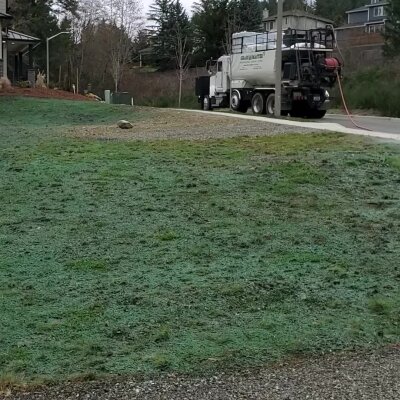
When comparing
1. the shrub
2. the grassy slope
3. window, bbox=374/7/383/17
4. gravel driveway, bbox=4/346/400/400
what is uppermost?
window, bbox=374/7/383/17

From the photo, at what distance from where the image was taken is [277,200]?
8.23 metres

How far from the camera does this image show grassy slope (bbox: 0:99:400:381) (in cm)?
440

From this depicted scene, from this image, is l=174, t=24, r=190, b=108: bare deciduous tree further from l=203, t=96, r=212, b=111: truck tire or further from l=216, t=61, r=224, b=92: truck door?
l=216, t=61, r=224, b=92: truck door

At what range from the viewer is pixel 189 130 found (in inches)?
691

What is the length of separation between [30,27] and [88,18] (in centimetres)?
1712

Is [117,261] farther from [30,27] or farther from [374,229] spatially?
[30,27]

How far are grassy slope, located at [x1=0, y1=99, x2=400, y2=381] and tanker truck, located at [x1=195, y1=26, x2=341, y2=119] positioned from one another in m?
16.0

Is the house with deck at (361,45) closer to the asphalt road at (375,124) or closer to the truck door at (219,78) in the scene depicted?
the truck door at (219,78)

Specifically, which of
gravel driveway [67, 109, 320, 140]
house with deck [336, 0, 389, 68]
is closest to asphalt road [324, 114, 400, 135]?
gravel driveway [67, 109, 320, 140]

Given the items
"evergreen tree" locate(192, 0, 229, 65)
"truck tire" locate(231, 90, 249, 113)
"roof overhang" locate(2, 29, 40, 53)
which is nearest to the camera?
"truck tire" locate(231, 90, 249, 113)

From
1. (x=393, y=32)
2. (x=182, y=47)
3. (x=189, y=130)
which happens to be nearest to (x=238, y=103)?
(x=189, y=130)

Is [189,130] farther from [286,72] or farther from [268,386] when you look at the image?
[268,386]

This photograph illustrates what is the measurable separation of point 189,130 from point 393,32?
39471 millimetres

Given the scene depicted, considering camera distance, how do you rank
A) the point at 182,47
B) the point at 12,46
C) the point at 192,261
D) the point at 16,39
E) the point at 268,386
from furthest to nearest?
the point at 182,47
the point at 12,46
the point at 16,39
the point at 192,261
the point at 268,386
